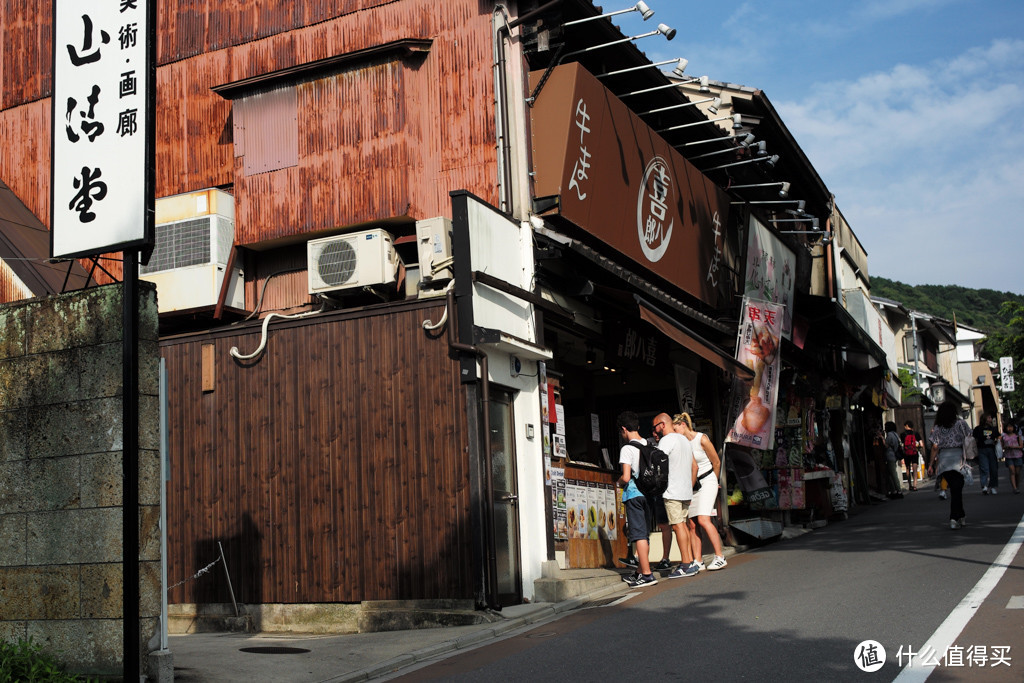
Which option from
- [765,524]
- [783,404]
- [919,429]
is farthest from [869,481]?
[765,524]

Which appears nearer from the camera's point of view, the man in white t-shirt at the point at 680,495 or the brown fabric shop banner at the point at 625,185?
the man in white t-shirt at the point at 680,495

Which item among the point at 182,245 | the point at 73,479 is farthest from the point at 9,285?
the point at 73,479

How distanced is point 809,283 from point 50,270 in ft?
57.4

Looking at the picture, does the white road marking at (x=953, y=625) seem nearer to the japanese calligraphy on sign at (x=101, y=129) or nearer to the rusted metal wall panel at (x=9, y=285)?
the japanese calligraphy on sign at (x=101, y=129)

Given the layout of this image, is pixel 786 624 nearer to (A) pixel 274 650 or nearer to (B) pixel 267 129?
(A) pixel 274 650

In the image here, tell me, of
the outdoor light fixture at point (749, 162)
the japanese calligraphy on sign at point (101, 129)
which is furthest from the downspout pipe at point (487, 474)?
the outdoor light fixture at point (749, 162)

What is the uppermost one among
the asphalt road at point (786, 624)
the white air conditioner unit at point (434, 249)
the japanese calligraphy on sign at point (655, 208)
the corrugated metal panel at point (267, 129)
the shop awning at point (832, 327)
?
the corrugated metal panel at point (267, 129)

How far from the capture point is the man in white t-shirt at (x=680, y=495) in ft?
41.3

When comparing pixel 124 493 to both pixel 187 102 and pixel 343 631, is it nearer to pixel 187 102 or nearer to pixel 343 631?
pixel 343 631

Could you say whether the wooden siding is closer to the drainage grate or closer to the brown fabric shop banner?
the drainage grate

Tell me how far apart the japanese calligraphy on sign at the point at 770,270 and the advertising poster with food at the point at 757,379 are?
1.07 metres

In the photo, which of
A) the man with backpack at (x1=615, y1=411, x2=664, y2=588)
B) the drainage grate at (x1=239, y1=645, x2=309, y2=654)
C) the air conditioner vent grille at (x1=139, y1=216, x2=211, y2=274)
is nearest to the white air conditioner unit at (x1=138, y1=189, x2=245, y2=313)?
the air conditioner vent grille at (x1=139, y1=216, x2=211, y2=274)

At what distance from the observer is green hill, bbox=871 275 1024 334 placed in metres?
91.3

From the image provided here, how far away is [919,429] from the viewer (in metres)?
35.4
